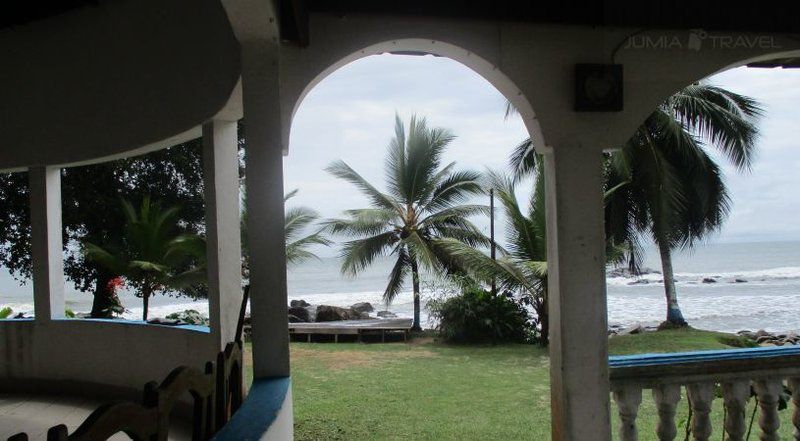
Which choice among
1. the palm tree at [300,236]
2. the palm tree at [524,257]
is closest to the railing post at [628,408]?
the palm tree at [524,257]

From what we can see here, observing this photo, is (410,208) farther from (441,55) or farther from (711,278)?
(711,278)

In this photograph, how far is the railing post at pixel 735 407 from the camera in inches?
118

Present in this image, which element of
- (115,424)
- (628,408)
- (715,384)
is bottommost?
(628,408)

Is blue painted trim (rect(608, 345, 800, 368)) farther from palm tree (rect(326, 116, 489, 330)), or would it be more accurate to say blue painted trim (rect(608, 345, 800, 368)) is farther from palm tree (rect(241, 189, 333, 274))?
palm tree (rect(326, 116, 489, 330))

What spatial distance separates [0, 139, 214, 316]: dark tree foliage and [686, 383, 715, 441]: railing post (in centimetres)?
1042

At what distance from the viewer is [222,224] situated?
4.07 metres

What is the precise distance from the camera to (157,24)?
4668 millimetres

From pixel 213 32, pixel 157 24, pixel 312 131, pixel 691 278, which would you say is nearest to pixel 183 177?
pixel 157 24

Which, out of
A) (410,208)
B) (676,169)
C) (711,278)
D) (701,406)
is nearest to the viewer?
(701,406)

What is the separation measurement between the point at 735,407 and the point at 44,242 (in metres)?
5.64

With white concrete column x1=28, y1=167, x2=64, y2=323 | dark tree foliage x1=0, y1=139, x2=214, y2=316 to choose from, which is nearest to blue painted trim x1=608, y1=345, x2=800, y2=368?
white concrete column x1=28, y1=167, x2=64, y2=323

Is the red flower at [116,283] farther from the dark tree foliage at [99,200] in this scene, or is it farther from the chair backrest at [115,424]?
the chair backrest at [115,424]

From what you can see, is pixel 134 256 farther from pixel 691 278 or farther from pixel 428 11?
pixel 691 278

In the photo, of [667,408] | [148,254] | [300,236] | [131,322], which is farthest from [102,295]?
[667,408]
